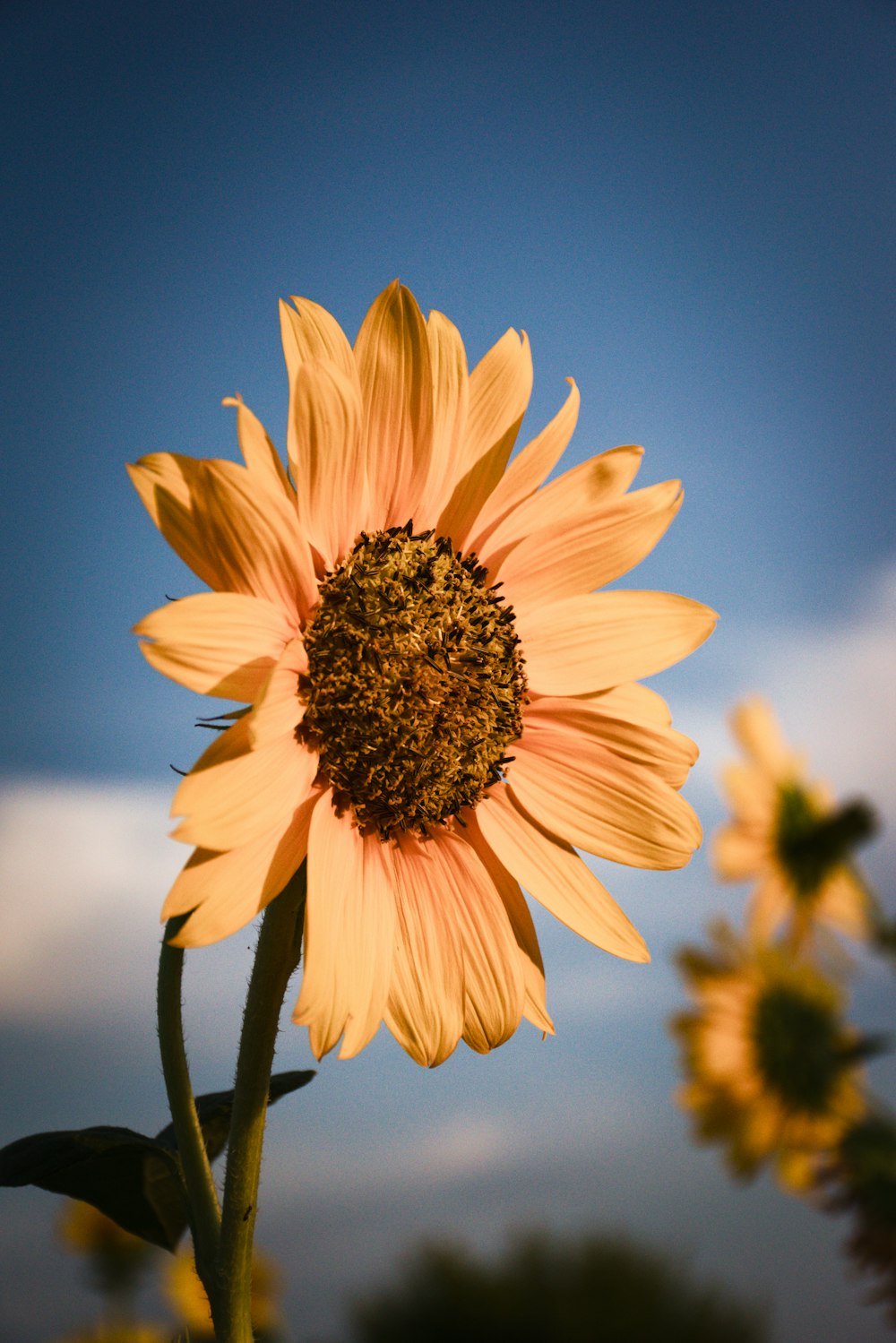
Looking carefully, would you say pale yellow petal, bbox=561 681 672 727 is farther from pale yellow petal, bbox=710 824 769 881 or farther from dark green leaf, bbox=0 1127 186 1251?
dark green leaf, bbox=0 1127 186 1251

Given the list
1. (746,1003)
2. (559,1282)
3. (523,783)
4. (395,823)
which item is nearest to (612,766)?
(523,783)

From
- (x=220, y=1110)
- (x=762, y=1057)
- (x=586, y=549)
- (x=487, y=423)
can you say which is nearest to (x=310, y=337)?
(x=487, y=423)

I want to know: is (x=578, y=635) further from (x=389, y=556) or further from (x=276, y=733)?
(x=276, y=733)

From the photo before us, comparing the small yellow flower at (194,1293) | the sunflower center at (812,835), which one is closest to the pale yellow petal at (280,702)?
the sunflower center at (812,835)

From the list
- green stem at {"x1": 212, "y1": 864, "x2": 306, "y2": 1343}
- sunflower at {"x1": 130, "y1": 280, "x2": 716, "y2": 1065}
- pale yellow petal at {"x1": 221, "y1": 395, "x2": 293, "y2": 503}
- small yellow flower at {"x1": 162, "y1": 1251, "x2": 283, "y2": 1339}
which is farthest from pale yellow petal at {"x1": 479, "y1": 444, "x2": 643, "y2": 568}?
small yellow flower at {"x1": 162, "y1": 1251, "x2": 283, "y2": 1339}

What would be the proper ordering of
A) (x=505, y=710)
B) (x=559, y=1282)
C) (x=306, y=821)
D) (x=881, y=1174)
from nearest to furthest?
(x=881, y=1174)
(x=306, y=821)
(x=505, y=710)
(x=559, y=1282)

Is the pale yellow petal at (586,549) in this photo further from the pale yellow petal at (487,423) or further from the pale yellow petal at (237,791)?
the pale yellow petal at (237,791)
